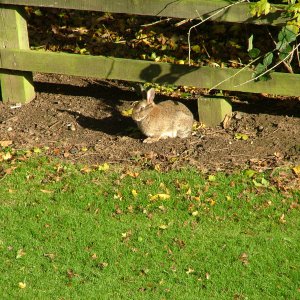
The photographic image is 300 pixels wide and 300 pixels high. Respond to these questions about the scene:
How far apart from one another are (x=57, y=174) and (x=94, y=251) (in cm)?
138

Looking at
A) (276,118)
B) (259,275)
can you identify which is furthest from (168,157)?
(259,275)

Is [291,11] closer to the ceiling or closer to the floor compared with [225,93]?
closer to the ceiling

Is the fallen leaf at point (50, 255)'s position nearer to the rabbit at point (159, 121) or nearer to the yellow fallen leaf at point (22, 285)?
the yellow fallen leaf at point (22, 285)

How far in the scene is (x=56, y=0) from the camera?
8.34 metres

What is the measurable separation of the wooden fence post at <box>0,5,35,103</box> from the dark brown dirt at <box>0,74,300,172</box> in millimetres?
130

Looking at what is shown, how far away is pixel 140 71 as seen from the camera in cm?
838

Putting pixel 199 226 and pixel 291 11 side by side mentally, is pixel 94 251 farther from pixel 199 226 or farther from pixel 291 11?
pixel 291 11

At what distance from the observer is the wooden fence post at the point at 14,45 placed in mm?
8711

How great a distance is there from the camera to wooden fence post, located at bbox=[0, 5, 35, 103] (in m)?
8.71

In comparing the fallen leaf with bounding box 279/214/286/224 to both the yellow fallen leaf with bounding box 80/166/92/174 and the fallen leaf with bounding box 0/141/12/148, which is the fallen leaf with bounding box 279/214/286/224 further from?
the fallen leaf with bounding box 0/141/12/148

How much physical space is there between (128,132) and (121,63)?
754mm

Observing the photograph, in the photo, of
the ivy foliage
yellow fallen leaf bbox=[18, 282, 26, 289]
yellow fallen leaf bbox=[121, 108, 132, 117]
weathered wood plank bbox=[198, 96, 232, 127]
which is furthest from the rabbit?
yellow fallen leaf bbox=[18, 282, 26, 289]

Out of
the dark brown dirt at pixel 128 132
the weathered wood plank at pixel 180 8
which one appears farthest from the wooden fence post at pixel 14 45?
the weathered wood plank at pixel 180 8

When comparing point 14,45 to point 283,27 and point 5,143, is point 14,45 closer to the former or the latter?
point 5,143
